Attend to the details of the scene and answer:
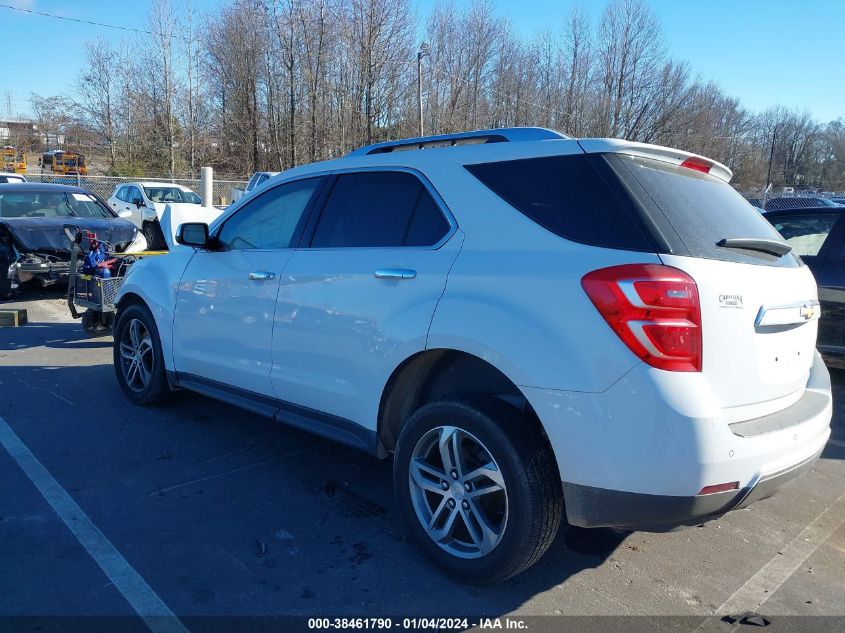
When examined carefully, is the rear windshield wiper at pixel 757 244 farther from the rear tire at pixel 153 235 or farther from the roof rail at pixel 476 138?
the rear tire at pixel 153 235

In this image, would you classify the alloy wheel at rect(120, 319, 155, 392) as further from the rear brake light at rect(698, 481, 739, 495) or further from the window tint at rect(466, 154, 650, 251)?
the rear brake light at rect(698, 481, 739, 495)

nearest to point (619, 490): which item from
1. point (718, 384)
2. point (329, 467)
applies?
point (718, 384)

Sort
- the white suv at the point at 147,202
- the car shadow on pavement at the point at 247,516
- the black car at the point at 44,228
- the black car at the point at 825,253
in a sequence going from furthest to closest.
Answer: the white suv at the point at 147,202 → the black car at the point at 44,228 → the black car at the point at 825,253 → the car shadow on pavement at the point at 247,516

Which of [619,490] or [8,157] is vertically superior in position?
[8,157]

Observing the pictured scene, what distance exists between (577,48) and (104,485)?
4834 centimetres

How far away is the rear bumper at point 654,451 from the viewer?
244 cm

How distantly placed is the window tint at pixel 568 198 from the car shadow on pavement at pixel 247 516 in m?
1.60

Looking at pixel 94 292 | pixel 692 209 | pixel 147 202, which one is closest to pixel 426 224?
pixel 692 209

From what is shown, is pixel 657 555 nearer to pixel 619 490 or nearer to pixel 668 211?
pixel 619 490

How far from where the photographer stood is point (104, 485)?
156 inches

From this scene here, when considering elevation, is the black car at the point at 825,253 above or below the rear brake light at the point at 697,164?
below

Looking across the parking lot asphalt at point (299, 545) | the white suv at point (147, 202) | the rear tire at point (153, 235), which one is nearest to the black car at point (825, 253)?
the parking lot asphalt at point (299, 545)

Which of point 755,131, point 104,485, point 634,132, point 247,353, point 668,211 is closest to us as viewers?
point 668,211

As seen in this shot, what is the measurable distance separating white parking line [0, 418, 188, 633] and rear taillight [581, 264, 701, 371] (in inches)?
81.6
